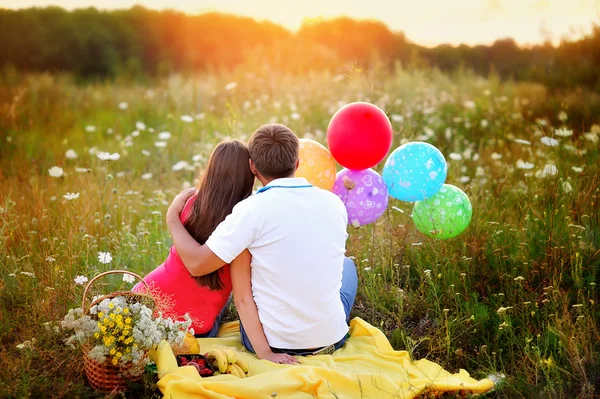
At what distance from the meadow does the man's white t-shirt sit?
63 cm

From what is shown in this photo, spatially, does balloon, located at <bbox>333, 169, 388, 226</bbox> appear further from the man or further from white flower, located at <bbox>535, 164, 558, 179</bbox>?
white flower, located at <bbox>535, 164, 558, 179</bbox>

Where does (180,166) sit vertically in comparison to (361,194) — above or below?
below

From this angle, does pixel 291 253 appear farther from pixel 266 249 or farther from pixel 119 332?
pixel 119 332

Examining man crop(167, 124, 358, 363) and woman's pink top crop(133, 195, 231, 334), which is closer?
man crop(167, 124, 358, 363)

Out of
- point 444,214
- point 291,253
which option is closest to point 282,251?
point 291,253

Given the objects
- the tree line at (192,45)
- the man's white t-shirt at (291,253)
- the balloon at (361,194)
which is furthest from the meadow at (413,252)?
the tree line at (192,45)

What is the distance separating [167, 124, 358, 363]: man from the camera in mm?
2949

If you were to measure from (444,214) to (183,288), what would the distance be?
5.58 ft

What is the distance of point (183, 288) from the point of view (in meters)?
3.41

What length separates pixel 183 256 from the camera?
124 inches

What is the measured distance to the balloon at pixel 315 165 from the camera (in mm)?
3639

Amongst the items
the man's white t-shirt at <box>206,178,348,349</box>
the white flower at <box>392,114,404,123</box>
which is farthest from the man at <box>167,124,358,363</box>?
the white flower at <box>392,114,404,123</box>

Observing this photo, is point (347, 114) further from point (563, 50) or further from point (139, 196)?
point (563, 50)

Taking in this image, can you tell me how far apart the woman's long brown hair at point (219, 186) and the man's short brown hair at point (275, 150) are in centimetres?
21
